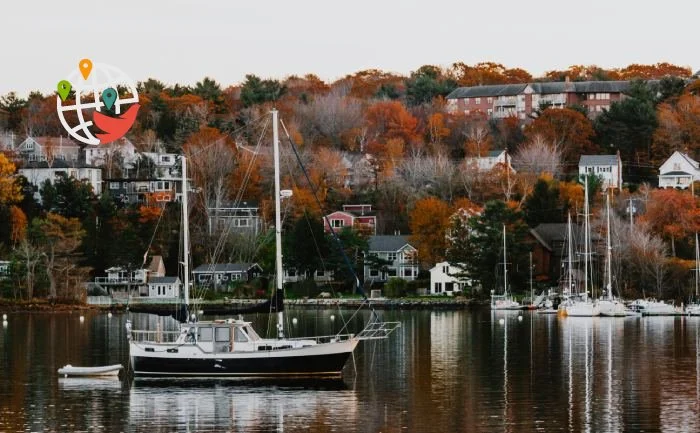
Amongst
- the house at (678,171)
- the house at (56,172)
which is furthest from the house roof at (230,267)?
the house at (678,171)

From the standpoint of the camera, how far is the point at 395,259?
112875 millimetres

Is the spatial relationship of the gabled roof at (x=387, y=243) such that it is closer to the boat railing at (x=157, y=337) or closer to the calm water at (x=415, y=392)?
the boat railing at (x=157, y=337)

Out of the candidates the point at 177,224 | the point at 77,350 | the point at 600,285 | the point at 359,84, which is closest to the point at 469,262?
the point at 600,285

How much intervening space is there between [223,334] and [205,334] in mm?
599

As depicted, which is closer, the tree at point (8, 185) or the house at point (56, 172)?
the tree at point (8, 185)

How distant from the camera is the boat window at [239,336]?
4509cm

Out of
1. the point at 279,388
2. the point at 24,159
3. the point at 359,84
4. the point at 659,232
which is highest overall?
the point at 359,84

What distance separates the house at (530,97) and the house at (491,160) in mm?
19012

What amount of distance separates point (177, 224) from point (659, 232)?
39.4 metres

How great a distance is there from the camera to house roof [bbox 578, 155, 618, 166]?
5157 inches

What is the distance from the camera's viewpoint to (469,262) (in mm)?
101000

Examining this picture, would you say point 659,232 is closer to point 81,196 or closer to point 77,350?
point 81,196

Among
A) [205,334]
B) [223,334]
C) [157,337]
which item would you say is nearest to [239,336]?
[223,334]

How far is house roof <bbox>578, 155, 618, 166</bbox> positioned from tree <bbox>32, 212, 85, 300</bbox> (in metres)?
50.5
